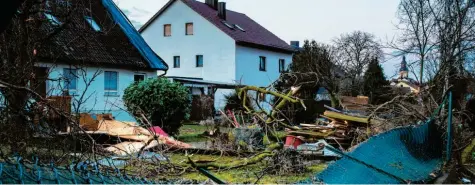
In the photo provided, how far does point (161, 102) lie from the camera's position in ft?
47.8

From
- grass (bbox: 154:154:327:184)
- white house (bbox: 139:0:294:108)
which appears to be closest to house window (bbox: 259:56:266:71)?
white house (bbox: 139:0:294:108)

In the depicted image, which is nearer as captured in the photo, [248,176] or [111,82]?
[248,176]

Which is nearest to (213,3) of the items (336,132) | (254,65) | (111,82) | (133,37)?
(254,65)

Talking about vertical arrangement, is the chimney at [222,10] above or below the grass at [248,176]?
above

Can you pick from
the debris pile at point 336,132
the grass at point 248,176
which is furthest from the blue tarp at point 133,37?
the grass at point 248,176

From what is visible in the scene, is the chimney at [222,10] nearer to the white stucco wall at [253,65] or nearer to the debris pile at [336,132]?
the white stucco wall at [253,65]

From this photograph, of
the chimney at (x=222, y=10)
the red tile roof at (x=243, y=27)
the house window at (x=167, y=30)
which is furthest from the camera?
the chimney at (x=222, y=10)

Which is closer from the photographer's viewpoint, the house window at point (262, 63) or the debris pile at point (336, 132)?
the debris pile at point (336, 132)

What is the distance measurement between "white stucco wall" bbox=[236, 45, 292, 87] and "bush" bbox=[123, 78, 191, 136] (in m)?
17.3

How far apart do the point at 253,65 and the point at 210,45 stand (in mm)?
3538

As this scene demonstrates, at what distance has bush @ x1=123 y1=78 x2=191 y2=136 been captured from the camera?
14750mm

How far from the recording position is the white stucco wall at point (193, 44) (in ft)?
111

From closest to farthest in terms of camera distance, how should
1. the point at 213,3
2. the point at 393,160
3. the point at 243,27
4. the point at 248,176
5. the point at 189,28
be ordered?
the point at 393,160 < the point at 248,176 < the point at 189,28 < the point at 243,27 < the point at 213,3

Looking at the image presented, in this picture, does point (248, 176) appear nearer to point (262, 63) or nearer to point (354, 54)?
point (262, 63)
